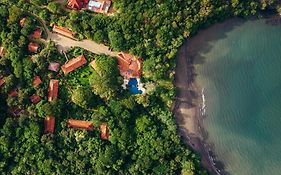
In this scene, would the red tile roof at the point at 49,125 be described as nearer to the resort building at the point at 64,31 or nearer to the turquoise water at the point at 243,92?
the resort building at the point at 64,31

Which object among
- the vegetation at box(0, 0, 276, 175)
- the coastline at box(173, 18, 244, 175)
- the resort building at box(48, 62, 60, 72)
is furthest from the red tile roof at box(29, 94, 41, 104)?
the coastline at box(173, 18, 244, 175)

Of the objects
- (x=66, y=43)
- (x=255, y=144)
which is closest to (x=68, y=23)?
(x=66, y=43)

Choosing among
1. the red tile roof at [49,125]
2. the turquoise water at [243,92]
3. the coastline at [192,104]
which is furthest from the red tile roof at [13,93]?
the turquoise water at [243,92]

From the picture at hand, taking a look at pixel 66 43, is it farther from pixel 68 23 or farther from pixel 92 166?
pixel 92 166

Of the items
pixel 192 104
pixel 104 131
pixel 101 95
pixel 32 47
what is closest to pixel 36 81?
pixel 32 47

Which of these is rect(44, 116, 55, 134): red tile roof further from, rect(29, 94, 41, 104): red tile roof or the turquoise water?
the turquoise water

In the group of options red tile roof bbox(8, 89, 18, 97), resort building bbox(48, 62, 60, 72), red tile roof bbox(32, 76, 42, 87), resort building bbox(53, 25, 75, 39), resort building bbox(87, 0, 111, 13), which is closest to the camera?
red tile roof bbox(8, 89, 18, 97)
